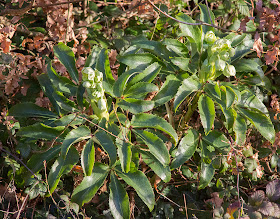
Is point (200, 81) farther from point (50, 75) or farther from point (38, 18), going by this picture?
point (38, 18)

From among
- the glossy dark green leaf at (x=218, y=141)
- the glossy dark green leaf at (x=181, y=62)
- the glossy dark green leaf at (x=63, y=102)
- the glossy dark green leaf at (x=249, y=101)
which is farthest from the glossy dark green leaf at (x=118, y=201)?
the glossy dark green leaf at (x=249, y=101)

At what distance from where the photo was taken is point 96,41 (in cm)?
230

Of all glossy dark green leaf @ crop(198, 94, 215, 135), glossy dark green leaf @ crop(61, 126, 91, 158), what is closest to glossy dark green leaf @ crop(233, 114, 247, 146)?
glossy dark green leaf @ crop(198, 94, 215, 135)

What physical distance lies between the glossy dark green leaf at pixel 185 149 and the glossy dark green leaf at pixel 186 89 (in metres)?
0.26

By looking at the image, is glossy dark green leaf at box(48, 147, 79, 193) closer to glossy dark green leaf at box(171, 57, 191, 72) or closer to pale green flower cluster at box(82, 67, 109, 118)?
pale green flower cluster at box(82, 67, 109, 118)

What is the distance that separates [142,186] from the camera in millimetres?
1554

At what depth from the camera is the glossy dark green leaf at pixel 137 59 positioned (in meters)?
1.66

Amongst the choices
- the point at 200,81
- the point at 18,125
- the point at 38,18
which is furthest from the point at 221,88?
the point at 38,18

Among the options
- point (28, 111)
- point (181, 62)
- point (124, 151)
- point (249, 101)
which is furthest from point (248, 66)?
point (28, 111)

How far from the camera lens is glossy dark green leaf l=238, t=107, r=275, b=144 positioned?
1.67m

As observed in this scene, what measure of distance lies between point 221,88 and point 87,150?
0.66 meters

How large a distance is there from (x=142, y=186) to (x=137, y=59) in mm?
601

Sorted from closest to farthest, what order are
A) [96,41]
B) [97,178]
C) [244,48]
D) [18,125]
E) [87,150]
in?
[87,150], [97,178], [244,48], [18,125], [96,41]

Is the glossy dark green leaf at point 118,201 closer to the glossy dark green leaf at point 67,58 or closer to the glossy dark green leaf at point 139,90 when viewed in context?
the glossy dark green leaf at point 139,90
